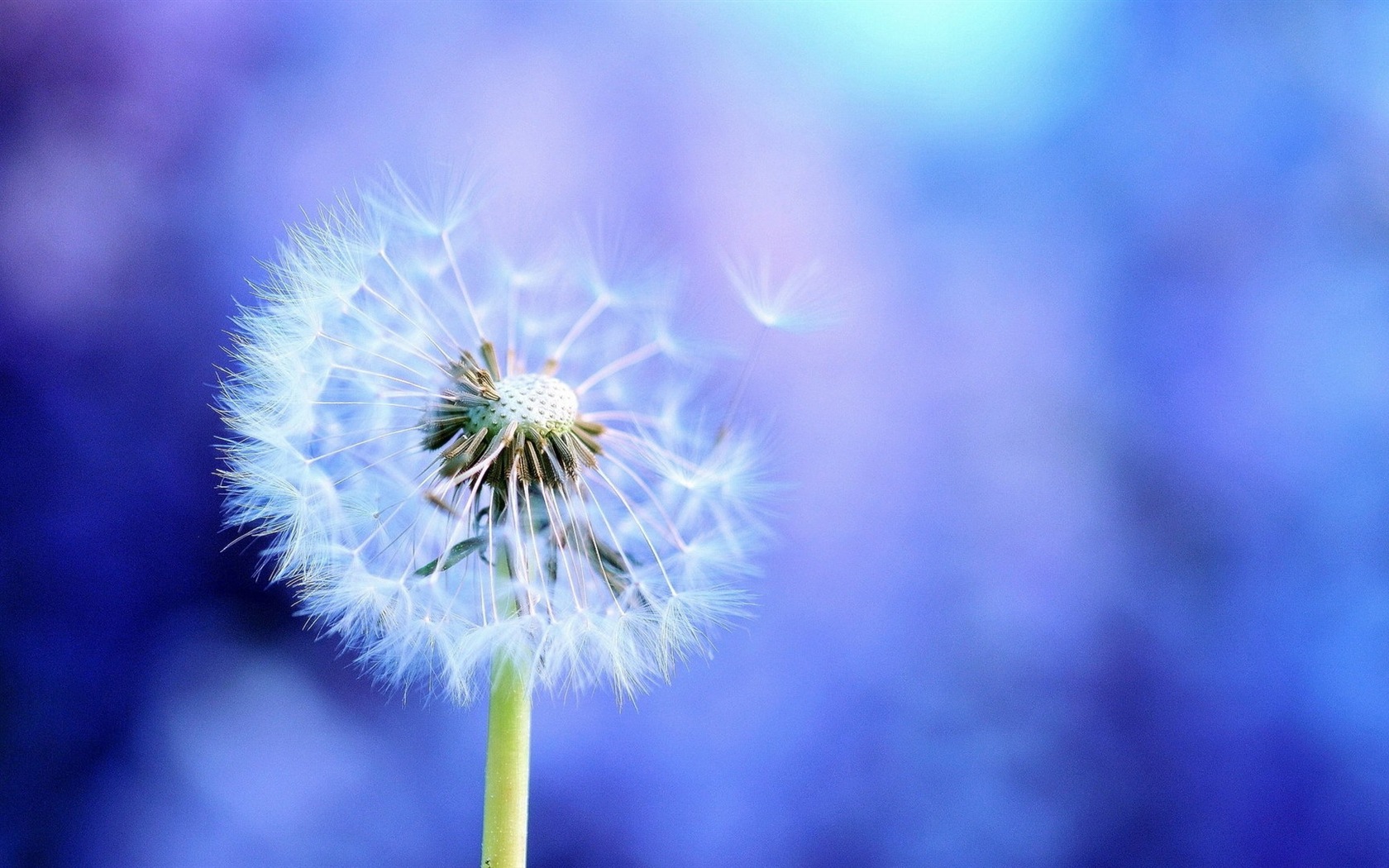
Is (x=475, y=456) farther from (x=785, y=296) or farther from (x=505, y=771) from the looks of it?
(x=785, y=296)

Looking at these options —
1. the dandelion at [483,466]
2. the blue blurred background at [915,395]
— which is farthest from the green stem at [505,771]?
the blue blurred background at [915,395]

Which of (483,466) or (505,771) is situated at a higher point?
(483,466)

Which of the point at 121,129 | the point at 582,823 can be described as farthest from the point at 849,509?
the point at 121,129

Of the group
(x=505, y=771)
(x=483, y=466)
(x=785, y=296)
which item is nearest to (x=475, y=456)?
(x=483, y=466)

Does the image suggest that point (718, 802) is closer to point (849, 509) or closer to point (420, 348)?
point (849, 509)

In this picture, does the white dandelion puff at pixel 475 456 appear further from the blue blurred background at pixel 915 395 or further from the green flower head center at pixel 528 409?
the blue blurred background at pixel 915 395

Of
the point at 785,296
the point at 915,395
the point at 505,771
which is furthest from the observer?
the point at 915,395

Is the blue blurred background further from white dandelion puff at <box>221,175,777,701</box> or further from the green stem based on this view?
the green stem
